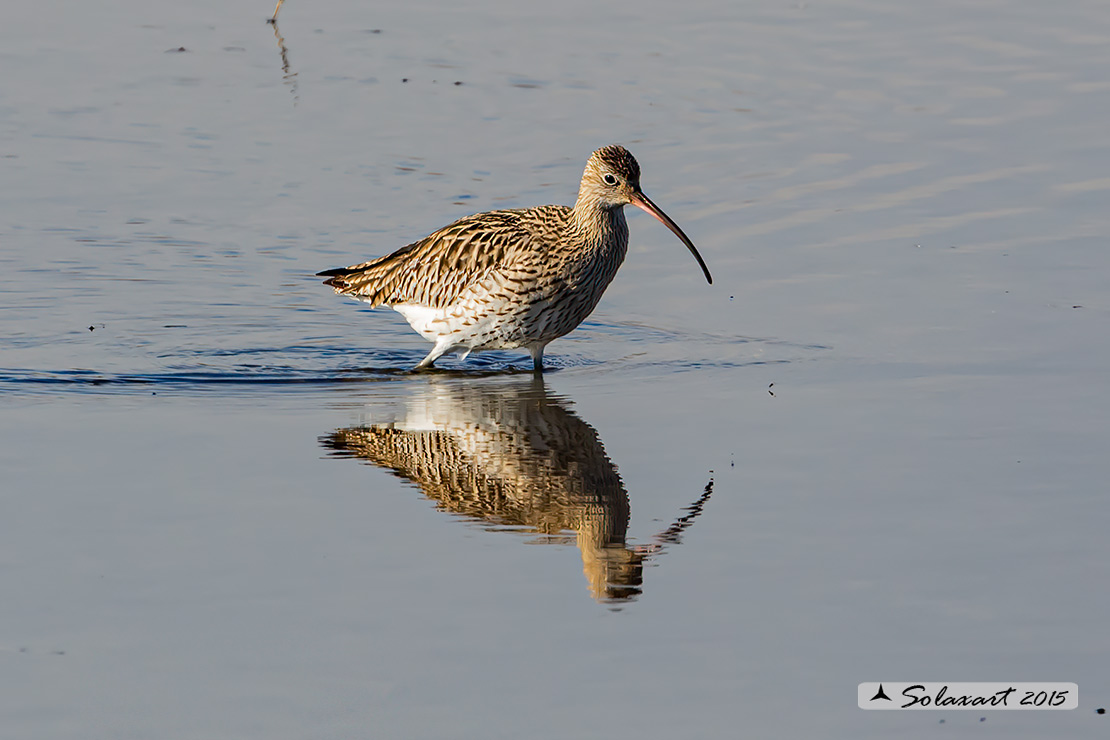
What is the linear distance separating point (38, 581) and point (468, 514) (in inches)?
68.0

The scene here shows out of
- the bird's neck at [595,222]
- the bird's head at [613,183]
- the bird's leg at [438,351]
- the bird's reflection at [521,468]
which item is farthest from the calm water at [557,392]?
the bird's head at [613,183]

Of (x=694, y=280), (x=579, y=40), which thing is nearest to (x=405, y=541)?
(x=694, y=280)

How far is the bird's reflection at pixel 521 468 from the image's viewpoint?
6941 mm

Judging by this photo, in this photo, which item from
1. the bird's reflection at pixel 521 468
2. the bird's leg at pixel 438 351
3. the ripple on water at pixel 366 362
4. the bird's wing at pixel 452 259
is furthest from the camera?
the bird's leg at pixel 438 351

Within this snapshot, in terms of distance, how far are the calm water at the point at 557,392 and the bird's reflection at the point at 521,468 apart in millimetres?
29

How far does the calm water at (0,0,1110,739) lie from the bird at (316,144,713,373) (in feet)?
0.97

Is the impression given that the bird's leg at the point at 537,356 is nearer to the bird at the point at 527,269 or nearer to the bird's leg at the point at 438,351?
the bird at the point at 527,269

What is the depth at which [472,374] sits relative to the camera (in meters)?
10.4

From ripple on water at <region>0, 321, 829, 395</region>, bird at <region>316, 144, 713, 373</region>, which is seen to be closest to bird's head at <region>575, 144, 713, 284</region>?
bird at <region>316, 144, 713, 373</region>

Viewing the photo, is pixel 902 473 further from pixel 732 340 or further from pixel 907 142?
pixel 907 142

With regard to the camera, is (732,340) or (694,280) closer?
(732,340)

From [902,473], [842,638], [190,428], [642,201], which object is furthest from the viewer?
[642,201]

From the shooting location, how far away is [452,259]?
10.5 metres

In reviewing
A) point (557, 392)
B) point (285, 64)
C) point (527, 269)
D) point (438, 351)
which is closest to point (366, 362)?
point (438, 351)
